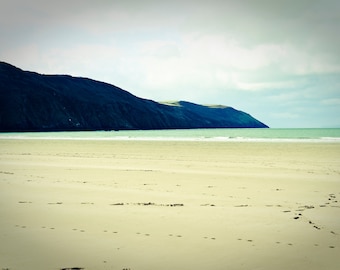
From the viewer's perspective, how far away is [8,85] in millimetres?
146000

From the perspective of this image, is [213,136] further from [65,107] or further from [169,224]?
[65,107]

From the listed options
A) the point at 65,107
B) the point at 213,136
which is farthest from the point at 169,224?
the point at 65,107

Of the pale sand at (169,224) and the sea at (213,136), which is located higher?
the sea at (213,136)

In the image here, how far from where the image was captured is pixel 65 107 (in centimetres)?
15275

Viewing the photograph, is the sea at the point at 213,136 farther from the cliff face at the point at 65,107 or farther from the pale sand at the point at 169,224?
the cliff face at the point at 65,107

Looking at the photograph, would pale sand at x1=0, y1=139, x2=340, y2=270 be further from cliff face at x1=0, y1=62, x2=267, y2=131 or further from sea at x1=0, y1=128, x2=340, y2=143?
cliff face at x1=0, y1=62, x2=267, y2=131

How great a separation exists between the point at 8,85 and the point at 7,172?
481 ft

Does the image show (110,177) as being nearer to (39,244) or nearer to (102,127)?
(39,244)

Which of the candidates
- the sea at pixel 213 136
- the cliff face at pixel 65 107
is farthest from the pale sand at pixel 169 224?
the cliff face at pixel 65 107

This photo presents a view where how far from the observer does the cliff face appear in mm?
134500

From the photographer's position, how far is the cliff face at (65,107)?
134m

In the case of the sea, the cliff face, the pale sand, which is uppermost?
the cliff face

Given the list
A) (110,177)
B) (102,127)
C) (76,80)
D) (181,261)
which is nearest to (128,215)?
(181,261)

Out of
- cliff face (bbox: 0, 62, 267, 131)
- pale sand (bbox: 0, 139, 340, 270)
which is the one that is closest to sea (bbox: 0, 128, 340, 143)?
pale sand (bbox: 0, 139, 340, 270)
